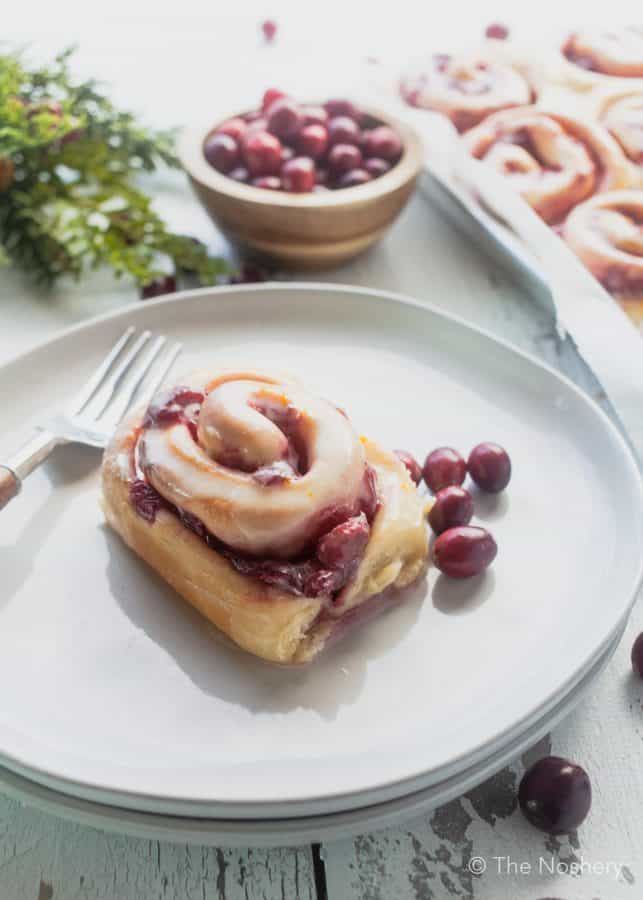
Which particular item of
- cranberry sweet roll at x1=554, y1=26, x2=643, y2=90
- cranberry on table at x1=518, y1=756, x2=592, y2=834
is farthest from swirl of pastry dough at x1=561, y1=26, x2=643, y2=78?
cranberry on table at x1=518, y1=756, x2=592, y2=834

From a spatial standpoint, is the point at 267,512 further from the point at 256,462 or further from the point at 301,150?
the point at 301,150

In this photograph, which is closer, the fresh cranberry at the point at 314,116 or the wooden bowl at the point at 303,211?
the wooden bowl at the point at 303,211

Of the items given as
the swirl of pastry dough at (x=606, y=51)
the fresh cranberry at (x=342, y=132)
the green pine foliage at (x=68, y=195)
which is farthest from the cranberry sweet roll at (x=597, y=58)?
the green pine foliage at (x=68, y=195)

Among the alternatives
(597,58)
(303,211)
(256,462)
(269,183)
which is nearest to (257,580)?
(256,462)

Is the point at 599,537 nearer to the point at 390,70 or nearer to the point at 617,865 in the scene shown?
the point at 617,865

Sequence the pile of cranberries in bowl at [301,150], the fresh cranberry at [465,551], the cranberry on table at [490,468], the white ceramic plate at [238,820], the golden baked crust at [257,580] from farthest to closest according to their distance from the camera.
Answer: the pile of cranberries in bowl at [301,150] → the cranberry on table at [490,468] → the fresh cranberry at [465,551] → the golden baked crust at [257,580] → the white ceramic plate at [238,820]

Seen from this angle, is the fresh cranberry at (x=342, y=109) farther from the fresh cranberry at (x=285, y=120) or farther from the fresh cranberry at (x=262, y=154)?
the fresh cranberry at (x=262, y=154)
